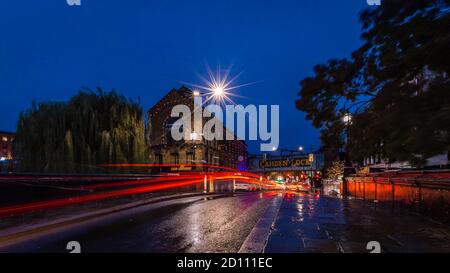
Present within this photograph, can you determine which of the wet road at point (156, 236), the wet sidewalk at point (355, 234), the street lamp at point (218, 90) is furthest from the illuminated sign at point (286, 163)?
the wet sidewalk at point (355, 234)

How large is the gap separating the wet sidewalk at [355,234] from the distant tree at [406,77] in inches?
105

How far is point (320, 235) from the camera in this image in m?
11.2

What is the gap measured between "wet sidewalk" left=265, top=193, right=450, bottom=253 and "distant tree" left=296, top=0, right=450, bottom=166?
268cm

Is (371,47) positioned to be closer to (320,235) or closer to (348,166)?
(320,235)

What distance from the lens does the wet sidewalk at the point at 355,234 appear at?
9273mm

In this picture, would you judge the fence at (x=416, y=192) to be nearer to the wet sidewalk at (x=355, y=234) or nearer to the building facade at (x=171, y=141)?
the wet sidewalk at (x=355, y=234)

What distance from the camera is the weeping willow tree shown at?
22797mm

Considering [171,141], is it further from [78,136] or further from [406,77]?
[406,77]

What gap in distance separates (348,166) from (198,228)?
24512 mm

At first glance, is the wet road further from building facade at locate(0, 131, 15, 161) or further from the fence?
building facade at locate(0, 131, 15, 161)

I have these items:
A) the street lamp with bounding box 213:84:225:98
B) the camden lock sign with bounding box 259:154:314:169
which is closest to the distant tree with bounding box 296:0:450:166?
the street lamp with bounding box 213:84:225:98

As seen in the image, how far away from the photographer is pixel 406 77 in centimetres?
609
